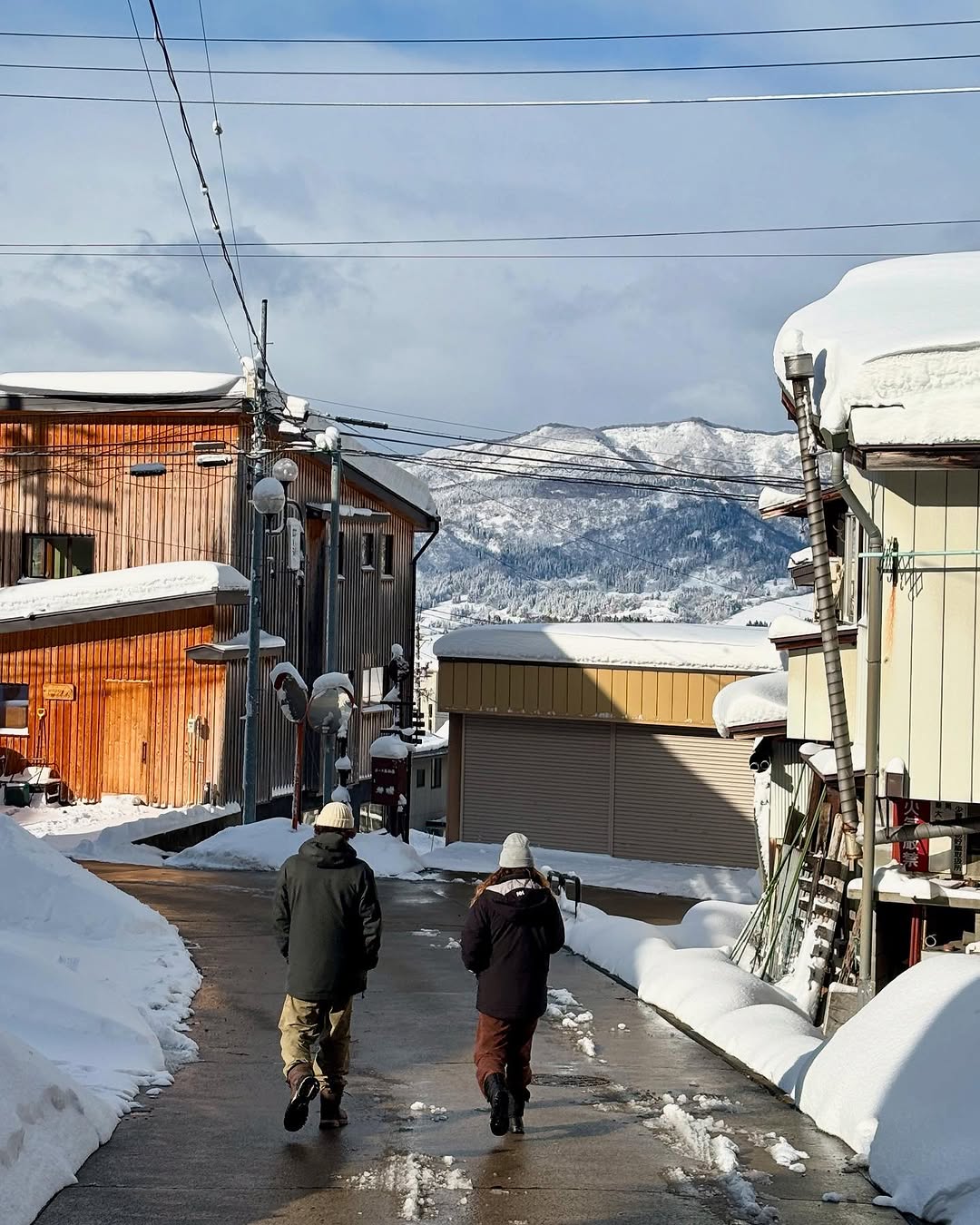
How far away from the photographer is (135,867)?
20969 mm

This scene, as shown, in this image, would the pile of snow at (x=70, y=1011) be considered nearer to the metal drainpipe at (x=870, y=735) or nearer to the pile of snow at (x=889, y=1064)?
the pile of snow at (x=889, y=1064)

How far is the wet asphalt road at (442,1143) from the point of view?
606cm

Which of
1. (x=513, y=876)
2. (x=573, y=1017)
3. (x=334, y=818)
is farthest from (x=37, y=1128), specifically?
(x=573, y=1017)

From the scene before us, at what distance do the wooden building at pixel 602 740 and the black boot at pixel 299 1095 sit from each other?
2020cm

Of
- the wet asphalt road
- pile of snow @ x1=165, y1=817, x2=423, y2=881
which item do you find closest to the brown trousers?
the wet asphalt road

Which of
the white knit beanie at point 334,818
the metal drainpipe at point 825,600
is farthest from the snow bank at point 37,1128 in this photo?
the metal drainpipe at point 825,600

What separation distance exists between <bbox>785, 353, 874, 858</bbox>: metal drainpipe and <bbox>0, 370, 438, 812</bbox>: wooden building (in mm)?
15301

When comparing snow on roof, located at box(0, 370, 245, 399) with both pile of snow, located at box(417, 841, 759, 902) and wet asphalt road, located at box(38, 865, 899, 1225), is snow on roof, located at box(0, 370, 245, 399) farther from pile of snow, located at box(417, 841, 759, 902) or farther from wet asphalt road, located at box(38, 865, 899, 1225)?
wet asphalt road, located at box(38, 865, 899, 1225)

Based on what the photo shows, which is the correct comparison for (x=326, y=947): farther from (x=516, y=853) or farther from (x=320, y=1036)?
(x=516, y=853)

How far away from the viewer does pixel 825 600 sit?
39.2 feet

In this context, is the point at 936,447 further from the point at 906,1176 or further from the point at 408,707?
the point at 408,707

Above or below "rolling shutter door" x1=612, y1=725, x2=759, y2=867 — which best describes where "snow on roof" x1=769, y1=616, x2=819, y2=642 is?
above

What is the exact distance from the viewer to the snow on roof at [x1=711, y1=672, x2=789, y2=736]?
19.1m

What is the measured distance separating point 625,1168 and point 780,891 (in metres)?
9.70
